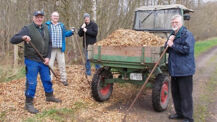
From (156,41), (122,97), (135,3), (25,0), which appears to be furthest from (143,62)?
(25,0)

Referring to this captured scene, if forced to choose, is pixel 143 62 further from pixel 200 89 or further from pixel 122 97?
pixel 200 89

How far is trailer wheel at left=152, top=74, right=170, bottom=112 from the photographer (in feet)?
15.9

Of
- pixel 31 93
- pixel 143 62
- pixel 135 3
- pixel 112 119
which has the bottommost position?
pixel 112 119

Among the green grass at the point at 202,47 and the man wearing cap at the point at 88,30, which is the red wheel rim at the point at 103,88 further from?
the green grass at the point at 202,47

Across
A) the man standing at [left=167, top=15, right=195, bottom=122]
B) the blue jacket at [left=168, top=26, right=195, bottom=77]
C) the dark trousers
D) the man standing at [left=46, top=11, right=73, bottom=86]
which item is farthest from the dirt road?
the blue jacket at [left=168, top=26, right=195, bottom=77]

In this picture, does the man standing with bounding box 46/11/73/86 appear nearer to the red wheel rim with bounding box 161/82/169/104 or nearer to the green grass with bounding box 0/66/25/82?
the green grass with bounding box 0/66/25/82

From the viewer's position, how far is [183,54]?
13.8ft

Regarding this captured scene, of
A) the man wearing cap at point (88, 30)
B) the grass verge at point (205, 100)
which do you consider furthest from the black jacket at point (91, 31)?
the grass verge at point (205, 100)

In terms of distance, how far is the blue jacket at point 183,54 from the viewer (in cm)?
414

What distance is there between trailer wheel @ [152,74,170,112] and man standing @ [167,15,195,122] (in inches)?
16.6

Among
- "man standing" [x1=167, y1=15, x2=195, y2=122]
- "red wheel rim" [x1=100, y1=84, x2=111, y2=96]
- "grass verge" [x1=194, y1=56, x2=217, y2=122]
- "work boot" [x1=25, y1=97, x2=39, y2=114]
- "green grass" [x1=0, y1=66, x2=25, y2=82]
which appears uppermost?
"man standing" [x1=167, y1=15, x2=195, y2=122]

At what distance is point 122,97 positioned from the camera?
606cm

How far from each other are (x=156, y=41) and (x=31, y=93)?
279cm

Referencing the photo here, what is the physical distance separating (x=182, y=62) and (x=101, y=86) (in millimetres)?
2066
